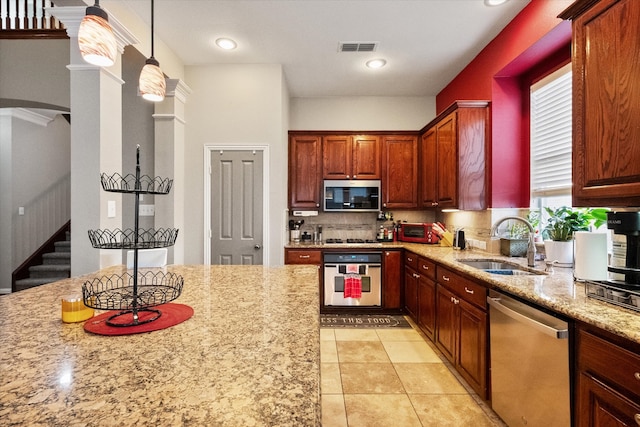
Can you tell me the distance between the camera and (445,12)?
107 inches

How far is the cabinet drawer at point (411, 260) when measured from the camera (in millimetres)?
3604

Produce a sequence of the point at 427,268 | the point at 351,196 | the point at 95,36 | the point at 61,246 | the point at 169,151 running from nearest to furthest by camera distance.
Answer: the point at 95,36 → the point at 427,268 → the point at 169,151 → the point at 351,196 → the point at 61,246

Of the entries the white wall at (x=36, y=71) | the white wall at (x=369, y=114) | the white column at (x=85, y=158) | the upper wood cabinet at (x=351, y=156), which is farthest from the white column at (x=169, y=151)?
the upper wood cabinet at (x=351, y=156)

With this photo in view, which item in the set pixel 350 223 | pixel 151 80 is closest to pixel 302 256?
pixel 350 223

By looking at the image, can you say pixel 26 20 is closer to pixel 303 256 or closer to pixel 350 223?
pixel 303 256

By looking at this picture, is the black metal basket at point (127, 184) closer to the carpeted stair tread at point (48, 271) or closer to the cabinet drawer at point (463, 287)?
the cabinet drawer at point (463, 287)

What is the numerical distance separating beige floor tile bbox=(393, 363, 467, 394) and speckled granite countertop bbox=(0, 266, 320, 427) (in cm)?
164

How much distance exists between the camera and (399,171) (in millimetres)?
4469

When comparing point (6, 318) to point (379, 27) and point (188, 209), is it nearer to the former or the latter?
point (188, 209)

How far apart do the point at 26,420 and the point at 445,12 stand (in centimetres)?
338

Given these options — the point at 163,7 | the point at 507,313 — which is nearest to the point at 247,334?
the point at 507,313

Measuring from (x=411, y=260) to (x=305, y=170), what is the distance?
185cm

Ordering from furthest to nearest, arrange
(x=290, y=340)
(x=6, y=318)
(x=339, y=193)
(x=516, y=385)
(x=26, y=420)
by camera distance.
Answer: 1. (x=339, y=193)
2. (x=516, y=385)
3. (x=6, y=318)
4. (x=290, y=340)
5. (x=26, y=420)

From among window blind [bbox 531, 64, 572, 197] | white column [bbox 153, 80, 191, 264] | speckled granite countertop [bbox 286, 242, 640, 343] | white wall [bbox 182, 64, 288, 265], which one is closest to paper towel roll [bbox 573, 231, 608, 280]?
speckled granite countertop [bbox 286, 242, 640, 343]
